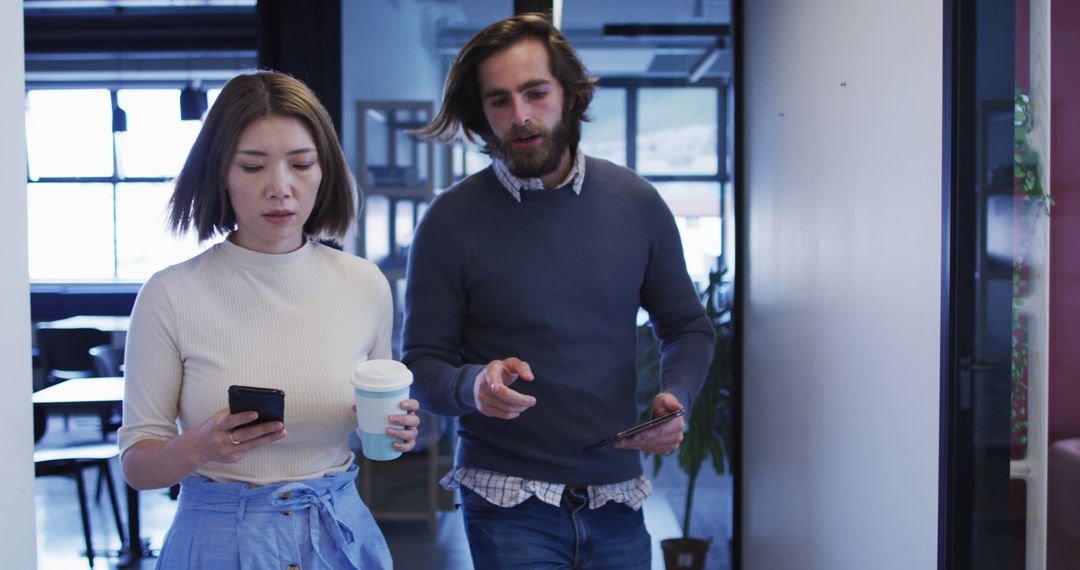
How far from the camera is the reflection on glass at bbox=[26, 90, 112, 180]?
30.4 feet

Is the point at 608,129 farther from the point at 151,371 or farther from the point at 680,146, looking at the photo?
the point at 151,371

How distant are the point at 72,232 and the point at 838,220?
891cm

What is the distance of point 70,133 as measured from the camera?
9344 millimetres

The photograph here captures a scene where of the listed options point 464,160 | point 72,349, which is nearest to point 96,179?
point 72,349

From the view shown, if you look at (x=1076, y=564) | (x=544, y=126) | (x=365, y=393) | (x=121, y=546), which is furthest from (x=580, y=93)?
(x=121, y=546)

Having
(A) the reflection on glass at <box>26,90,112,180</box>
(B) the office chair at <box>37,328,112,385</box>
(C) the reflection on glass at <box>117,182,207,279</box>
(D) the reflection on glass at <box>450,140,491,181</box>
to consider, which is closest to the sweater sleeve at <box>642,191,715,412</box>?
(D) the reflection on glass at <box>450,140,491,181</box>

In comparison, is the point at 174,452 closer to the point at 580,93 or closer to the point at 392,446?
the point at 392,446

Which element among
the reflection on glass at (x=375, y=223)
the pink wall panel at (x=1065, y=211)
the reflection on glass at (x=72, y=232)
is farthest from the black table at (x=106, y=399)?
the reflection on glass at (x=72, y=232)

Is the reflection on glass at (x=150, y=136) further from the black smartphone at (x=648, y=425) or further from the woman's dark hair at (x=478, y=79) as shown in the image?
the black smartphone at (x=648, y=425)

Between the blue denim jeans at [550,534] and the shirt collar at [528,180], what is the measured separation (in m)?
0.59

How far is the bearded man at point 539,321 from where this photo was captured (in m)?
1.71

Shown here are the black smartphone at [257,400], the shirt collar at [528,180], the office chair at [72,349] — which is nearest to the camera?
the black smartphone at [257,400]

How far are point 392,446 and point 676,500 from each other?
239 centimetres

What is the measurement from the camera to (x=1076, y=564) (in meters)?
1.77
